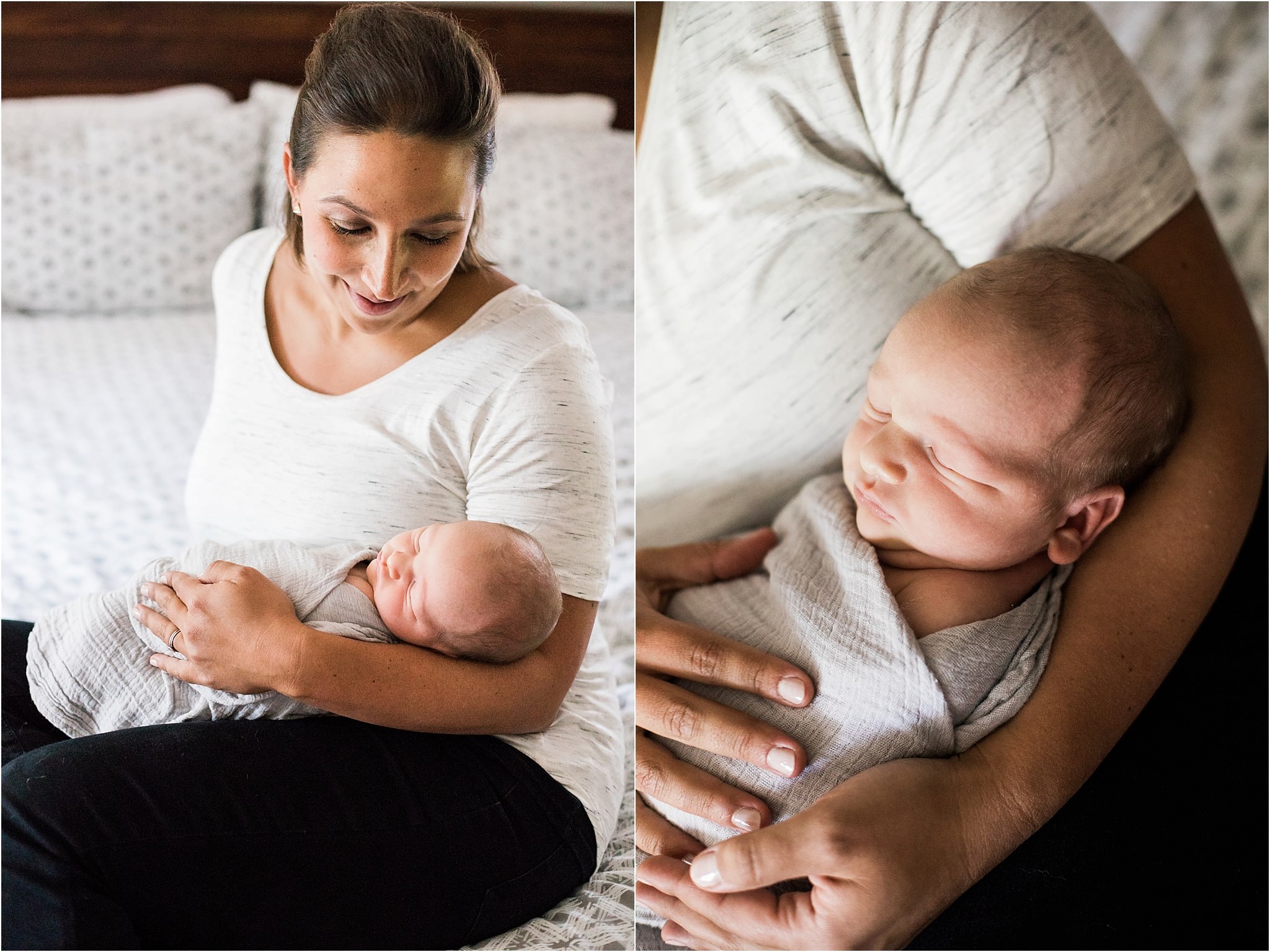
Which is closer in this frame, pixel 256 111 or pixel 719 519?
pixel 256 111

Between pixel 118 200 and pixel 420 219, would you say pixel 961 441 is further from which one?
pixel 118 200

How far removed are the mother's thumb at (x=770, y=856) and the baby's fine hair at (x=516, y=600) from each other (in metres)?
0.19

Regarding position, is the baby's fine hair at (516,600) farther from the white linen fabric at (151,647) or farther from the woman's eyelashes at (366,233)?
the woman's eyelashes at (366,233)

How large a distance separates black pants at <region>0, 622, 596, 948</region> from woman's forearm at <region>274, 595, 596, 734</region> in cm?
2

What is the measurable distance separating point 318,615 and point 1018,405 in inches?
19.5

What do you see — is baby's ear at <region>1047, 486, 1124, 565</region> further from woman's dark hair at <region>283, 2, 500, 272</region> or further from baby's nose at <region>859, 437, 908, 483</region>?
woman's dark hair at <region>283, 2, 500, 272</region>

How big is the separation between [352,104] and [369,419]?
0.20 meters

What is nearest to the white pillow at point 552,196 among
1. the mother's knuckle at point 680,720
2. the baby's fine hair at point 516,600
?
the baby's fine hair at point 516,600

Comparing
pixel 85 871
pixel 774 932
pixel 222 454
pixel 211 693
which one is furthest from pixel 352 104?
pixel 774 932

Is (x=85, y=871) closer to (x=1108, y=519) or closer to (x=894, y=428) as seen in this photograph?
(x=894, y=428)

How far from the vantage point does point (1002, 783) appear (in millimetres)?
639

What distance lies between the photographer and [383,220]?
0.58m

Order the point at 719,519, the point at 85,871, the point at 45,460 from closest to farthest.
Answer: the point at 85,871 → the point at 45,460 → the point at 719,519

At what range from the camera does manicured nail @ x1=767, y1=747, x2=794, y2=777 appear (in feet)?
2.09
